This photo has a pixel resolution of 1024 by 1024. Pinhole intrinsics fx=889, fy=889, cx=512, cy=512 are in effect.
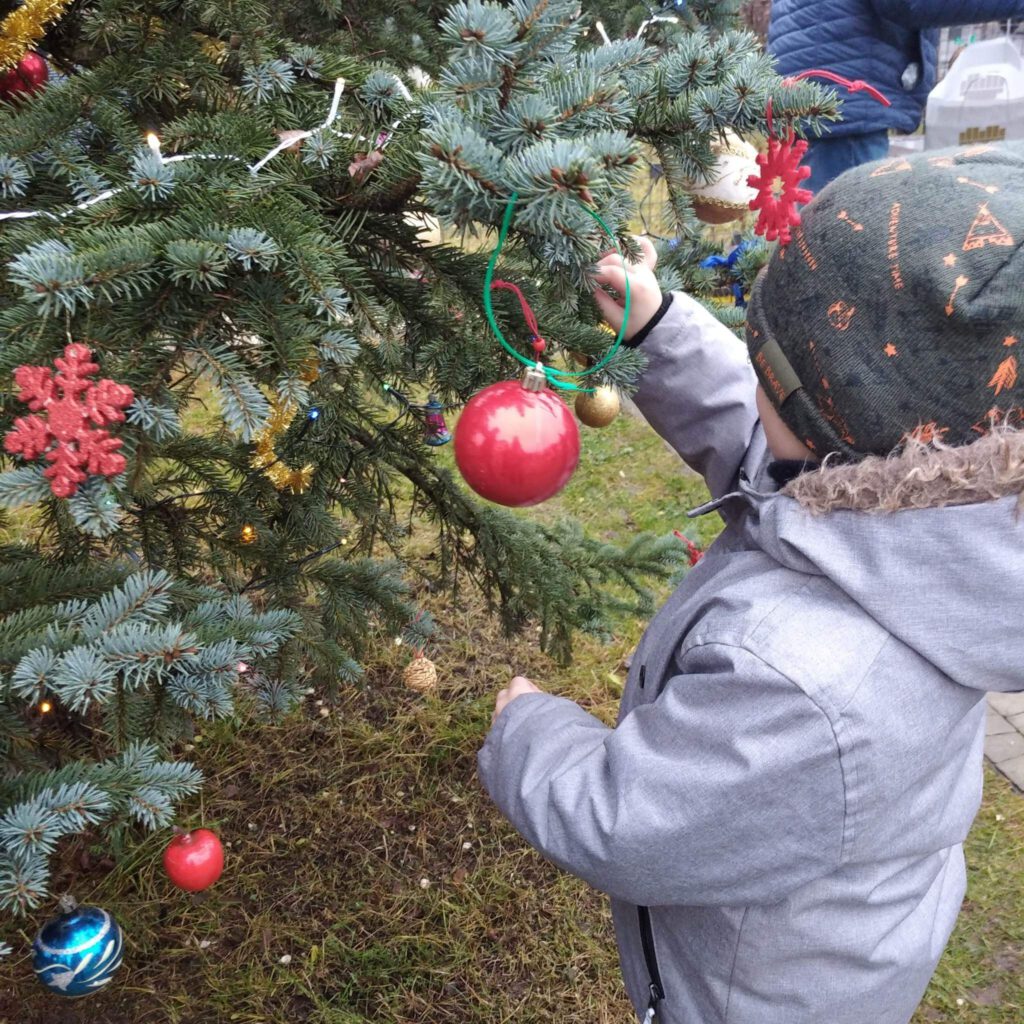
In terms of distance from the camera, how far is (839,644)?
1.04 metres

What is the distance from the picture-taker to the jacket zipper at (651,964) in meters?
1.35

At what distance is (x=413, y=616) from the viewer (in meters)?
Result: 1.88

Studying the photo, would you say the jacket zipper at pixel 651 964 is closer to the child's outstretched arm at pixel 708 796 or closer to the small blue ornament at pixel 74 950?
the child's outstretched arm at pixel 708 796

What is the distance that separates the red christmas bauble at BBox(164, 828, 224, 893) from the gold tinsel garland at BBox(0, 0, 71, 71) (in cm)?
121

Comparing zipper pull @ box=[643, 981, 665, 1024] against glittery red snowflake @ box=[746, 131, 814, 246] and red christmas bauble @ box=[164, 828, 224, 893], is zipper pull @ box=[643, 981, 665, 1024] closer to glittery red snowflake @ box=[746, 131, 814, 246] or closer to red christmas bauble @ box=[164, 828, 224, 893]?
red christmas bauble @ box=[164, 828, 224, 893]

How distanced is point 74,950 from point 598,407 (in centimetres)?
126

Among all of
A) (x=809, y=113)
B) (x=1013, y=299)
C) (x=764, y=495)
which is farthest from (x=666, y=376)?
(x=1013, y=299)

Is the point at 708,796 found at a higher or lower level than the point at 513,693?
higher

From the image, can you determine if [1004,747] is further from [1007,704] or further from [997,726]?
[1007,704]

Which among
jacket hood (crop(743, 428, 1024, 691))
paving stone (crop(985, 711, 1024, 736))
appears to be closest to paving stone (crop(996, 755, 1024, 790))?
paving stone (crop(985, 711, 1024, 736))

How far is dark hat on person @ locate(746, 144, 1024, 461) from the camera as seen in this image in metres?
0.94

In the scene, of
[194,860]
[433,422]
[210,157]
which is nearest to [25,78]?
[210,157]

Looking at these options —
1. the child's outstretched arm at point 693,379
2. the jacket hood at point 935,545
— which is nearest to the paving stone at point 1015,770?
the child's outstretched arm at point 693,379

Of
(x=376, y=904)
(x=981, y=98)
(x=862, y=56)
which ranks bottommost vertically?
(x=376, y=904)
